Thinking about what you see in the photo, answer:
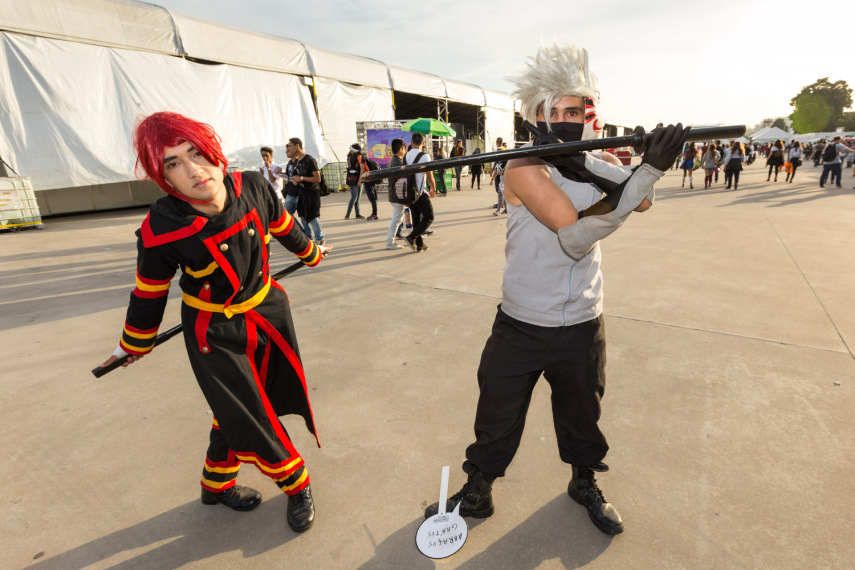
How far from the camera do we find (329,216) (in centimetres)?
1062

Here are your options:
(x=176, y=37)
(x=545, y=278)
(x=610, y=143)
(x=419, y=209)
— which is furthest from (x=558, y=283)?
(x=176, y=37)

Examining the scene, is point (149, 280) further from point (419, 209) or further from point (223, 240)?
point (419, 209)

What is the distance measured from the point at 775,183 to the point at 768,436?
1702cm

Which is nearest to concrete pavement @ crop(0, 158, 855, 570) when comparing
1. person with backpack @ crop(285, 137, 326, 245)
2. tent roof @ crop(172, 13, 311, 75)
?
person with backpack @ crop(285, 137, 326, 245)

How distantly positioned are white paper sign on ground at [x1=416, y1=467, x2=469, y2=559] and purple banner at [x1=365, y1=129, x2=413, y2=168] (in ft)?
45.8

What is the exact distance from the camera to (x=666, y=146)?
1.23 m

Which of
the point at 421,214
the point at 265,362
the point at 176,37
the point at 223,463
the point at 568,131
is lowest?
the point at 223,463

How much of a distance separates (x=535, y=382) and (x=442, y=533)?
0.73m

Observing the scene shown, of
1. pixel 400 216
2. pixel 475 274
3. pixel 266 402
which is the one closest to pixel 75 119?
pixel 400 216

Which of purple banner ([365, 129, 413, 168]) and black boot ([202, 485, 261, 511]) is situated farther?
purple banner ([365, 129, 413, 168])

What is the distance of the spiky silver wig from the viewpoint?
149 cm

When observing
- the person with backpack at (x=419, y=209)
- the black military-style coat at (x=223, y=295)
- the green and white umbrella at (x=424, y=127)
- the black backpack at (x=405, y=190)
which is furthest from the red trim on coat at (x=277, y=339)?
the green and white umbrella at (x=424, y=127)

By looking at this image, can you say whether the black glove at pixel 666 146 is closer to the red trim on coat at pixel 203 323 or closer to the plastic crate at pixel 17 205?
the red trim on coat at pixel 203 323

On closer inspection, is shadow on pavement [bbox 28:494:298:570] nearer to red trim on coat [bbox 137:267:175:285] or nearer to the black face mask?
red trim on coat [bbox 137:267:175:285]
